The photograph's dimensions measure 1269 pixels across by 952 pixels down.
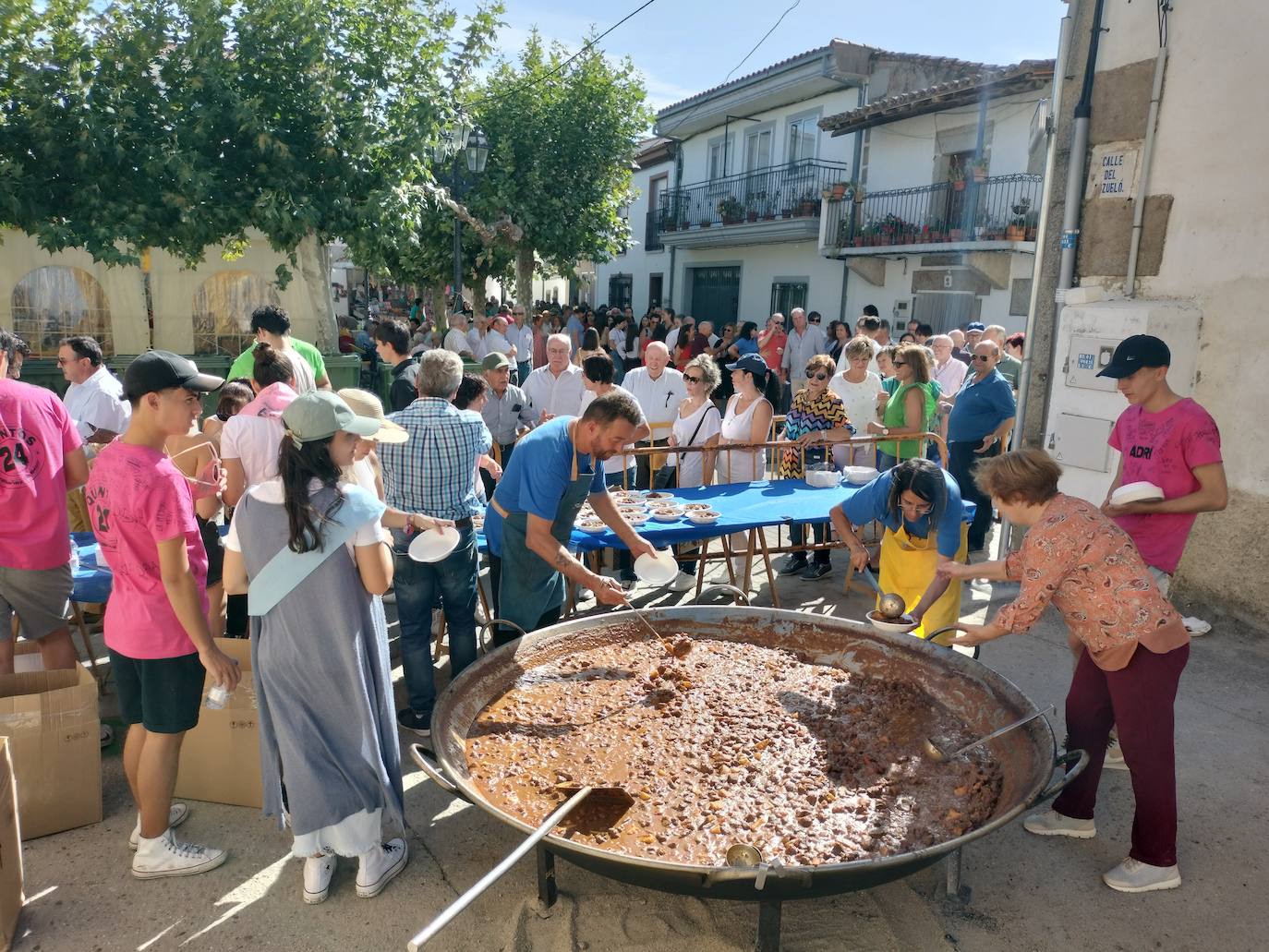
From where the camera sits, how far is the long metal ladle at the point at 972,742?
3.02 metres

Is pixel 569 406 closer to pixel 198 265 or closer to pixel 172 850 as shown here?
pixel 172 850

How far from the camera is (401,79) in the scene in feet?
31.0

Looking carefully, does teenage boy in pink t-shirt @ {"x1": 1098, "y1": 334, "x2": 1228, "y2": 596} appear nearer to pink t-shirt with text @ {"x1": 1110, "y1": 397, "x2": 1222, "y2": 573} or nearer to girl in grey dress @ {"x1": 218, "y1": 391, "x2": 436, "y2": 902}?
pink t-shirt with text @ {"x1": 1110, "y1": 397, "x2": 1222, "y2": 573}

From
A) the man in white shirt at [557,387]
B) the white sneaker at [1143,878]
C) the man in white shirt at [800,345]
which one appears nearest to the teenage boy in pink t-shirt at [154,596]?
the white sneaker at [1143,878]

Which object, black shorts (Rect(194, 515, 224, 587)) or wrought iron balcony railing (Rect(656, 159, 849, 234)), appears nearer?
black shorts (Rect(194, 515, 224, 587))

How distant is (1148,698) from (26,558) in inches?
179

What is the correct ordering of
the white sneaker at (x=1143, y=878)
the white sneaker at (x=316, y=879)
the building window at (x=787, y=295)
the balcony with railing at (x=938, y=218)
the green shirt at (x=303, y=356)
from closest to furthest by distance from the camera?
the white sneaker at (x=316, y=879) < the white sneaker at (x=1143, y=878) < the green shirt at (x=303, y=356) < the balcony with railing at (x=938, y=218) < the building window at (x=787, y=295)

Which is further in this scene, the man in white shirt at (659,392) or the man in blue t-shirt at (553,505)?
the man in white shirt at (659,392)

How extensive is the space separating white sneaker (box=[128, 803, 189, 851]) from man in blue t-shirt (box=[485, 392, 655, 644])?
153 cm

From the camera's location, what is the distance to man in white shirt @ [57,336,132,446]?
516cm

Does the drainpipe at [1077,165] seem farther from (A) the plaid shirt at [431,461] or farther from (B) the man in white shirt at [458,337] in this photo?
(B) the man in white shirt at [458,337]

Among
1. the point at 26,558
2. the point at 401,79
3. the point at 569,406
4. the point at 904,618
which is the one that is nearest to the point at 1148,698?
the point at 904,618

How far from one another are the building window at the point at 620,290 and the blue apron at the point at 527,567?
24.9m

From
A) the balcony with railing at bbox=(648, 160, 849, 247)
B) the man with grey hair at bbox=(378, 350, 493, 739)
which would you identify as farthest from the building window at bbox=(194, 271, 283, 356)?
the balcony with railing at bbox=(648, 160, 849, 247)
